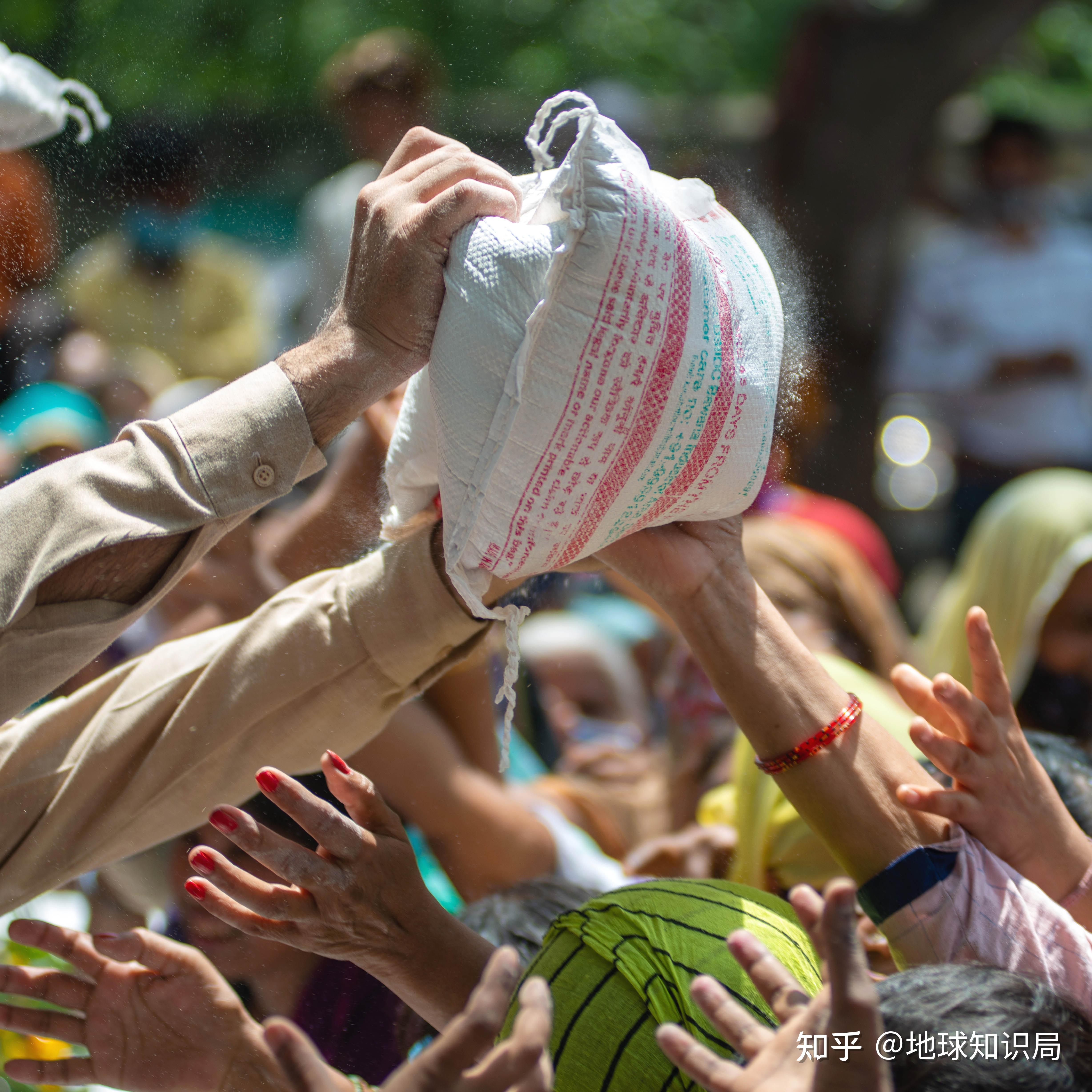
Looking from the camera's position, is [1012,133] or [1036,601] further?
[1012,133]

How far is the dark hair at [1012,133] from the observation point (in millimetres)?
4285

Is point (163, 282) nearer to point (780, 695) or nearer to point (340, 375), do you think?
point (340, 375)

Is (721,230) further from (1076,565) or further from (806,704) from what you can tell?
(1076,565)

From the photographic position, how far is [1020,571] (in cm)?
288

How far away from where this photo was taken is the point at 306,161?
142cm

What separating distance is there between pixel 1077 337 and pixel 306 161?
11.4 ft

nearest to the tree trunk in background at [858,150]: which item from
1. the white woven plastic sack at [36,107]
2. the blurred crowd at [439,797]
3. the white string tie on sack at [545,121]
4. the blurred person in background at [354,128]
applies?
the blurred crowd at [439,797]

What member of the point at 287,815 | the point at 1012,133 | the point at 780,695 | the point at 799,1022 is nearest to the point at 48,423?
the point at 287,815

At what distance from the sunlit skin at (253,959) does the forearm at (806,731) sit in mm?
567

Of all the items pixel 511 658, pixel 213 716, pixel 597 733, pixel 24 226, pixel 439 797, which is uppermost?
pixel 24 226

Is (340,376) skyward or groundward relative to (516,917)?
skyward

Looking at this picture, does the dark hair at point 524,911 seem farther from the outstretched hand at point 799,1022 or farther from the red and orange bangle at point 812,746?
the outstretched hand at point 799,1022

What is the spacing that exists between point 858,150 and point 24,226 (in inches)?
136

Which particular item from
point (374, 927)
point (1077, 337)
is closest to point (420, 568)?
point (374, 927)
